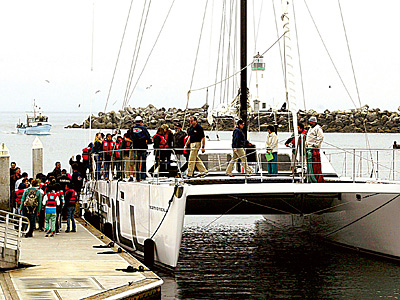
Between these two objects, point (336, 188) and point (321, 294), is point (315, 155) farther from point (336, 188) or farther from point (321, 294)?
point (321, 294)

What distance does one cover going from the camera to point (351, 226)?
58.9 feet

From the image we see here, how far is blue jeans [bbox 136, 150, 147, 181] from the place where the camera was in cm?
1593

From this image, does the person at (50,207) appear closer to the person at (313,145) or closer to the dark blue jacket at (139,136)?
the dark blue jacket at (139,136)

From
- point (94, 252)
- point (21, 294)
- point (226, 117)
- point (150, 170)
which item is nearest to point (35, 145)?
point (226, 117)

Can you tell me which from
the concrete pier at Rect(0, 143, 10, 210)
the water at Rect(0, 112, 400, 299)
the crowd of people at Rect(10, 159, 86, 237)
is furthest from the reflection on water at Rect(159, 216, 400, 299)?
the concrete pier at Rect(0, 143, 10, 210)

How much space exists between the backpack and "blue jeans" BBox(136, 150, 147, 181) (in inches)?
100

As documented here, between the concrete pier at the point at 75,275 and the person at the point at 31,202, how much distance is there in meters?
0.82

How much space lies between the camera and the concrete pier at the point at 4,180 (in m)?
21.9

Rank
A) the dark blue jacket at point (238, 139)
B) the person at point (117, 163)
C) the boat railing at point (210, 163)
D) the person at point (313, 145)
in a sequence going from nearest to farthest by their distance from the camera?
the boat railing at point (210, 163)
the person at point (313, 145)
the dark blue jacket at point (238, 139)
the person at point (117, 163)

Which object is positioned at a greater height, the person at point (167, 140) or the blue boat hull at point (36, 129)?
the blue boat hull at point (36, 129)

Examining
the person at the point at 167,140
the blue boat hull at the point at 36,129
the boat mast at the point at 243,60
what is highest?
the blue boat hull at the point at 36,129

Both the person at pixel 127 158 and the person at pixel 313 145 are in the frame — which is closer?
the person at pixel 313 145

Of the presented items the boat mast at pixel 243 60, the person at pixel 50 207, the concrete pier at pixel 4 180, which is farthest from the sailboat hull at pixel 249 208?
the concrete pier at pixel 4 180

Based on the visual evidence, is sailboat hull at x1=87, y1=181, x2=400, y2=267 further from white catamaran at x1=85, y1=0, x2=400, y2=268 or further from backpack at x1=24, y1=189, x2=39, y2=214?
backpack at x1=24, y1=189, x2=39, y2=214
